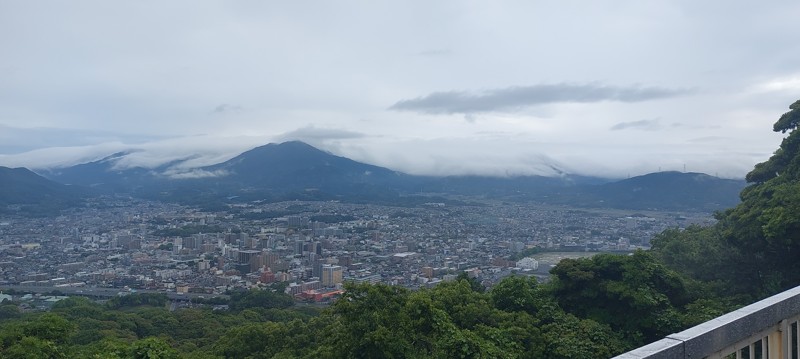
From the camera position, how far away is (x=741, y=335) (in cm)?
194

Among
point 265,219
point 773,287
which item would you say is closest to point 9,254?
point 265,219

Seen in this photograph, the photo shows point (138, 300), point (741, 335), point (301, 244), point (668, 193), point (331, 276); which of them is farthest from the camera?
point (668, 193)

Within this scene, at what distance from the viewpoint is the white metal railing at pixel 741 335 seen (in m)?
1.71

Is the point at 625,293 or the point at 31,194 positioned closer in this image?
the point at 625,293

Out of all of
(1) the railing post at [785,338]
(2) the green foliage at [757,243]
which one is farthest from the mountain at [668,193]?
(1) the railing post at [785,338]

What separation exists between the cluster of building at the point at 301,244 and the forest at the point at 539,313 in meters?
8.63

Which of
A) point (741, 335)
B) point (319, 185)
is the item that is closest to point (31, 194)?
point (319, 185)

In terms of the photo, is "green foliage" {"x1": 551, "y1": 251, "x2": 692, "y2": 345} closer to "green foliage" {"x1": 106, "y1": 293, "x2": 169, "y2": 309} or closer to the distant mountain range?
"green foliage" {"x1": 106, "y1": 293, "x2": 169, "y2": 309}

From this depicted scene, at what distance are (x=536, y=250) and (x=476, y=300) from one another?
18.8m

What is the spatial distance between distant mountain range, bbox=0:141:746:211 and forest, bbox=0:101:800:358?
2793cm

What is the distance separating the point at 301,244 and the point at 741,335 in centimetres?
2995

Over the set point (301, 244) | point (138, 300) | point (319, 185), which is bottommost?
point (138, 300)

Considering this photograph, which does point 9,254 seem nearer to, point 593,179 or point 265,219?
point 265,219

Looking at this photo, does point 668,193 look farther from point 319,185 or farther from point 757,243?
point 319,185
